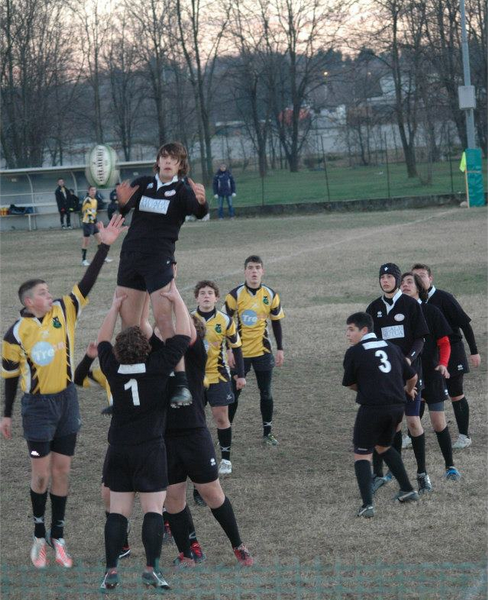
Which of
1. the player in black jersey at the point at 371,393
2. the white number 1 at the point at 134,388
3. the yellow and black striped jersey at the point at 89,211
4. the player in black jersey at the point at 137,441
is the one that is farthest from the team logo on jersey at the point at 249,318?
the yellow and black striped jersey at the point at 89,211

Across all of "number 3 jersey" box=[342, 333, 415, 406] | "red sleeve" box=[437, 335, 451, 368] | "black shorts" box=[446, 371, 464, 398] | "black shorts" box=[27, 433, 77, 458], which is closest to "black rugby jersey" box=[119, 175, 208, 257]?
"black shorts" box=[27, 433, 77, 458]

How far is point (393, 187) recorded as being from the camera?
4525cm

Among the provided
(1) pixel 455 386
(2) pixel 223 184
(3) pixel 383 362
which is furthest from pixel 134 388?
(2) pixel 223 184

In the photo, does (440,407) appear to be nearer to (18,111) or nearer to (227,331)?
(227,331)

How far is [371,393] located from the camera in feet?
23.8

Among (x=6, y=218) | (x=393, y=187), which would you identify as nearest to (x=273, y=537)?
(x=6, y=218)

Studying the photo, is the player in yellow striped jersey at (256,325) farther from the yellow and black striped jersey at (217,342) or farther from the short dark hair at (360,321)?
the short dark hair at (360,321)

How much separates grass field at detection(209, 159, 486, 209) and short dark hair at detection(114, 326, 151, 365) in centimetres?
3549

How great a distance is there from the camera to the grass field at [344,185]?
42.9 metres

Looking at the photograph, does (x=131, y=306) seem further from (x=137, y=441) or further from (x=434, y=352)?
(x=434, y=352)

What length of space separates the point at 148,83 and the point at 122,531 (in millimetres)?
63653

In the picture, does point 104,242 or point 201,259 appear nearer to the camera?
point 104,242

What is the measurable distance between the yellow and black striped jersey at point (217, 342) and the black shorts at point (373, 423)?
1.69 meters

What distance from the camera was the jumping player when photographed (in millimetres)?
6629
